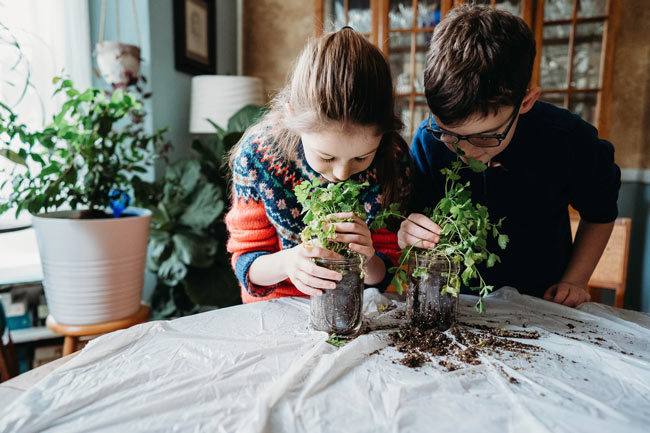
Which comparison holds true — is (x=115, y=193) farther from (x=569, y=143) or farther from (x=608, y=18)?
(x=608, y=18)

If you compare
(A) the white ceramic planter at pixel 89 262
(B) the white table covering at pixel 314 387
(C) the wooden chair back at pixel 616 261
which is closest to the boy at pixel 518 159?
(B) the white table covering at pixel 314 387

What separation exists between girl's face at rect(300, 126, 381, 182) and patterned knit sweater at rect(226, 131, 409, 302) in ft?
0.41

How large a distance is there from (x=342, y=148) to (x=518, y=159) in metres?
0.54

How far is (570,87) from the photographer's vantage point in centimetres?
249

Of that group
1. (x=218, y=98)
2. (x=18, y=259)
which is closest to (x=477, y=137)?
(x=218, y=98)

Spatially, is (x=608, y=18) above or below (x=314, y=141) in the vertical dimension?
above

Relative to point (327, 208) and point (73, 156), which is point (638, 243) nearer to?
point (327, 208)

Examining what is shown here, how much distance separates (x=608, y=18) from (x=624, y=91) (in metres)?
0.48

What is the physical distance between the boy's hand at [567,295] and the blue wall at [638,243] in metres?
1.83

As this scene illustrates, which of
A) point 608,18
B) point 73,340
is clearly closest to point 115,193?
point 73,340

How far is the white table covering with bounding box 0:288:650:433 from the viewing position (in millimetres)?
528

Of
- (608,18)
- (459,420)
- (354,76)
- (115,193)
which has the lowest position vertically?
(459,420)

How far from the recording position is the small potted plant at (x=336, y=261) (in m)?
0.75

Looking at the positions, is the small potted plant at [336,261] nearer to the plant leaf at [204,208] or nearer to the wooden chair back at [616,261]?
the plant leaf at [204,208]
